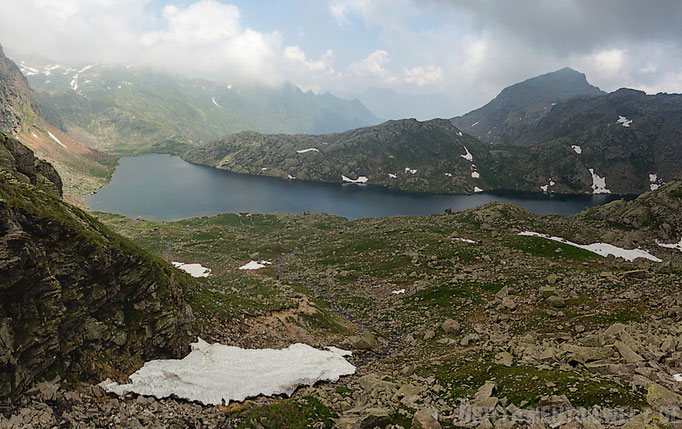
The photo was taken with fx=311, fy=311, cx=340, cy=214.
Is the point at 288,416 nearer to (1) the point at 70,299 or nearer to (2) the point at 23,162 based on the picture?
(1) the point at 70,299

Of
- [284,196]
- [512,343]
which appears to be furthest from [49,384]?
[284,196]

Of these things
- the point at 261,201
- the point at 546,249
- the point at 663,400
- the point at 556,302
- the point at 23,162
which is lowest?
the point at 556,302

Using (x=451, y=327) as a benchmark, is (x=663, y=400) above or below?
above

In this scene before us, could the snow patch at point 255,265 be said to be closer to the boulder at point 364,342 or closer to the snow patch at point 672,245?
the boulder at point 364,342

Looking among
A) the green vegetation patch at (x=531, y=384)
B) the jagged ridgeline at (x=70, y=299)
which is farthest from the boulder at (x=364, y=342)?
the jagged ridgeline at (x=70, y=299)

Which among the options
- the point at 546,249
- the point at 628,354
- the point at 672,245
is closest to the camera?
the point at 628,354

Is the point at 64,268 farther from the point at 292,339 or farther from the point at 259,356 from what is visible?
the point at 292,339

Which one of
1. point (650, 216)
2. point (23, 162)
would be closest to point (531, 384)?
point (23, 162)
